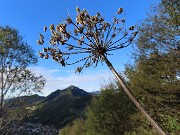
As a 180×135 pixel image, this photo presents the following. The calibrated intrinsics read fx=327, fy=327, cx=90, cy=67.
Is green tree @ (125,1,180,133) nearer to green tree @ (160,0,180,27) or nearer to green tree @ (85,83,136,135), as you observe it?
green tree @ (160,0,180,27)

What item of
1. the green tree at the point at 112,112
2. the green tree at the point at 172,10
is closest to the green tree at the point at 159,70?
the green tree at the point at 172,10

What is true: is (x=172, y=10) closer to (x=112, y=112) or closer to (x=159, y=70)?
(x=159, y=70)

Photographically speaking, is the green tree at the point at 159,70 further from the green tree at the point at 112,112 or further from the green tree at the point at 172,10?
the green tree at the point at 112,112

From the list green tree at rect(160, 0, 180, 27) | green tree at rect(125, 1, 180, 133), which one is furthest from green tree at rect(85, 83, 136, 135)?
green tree at rect(160, 0, 180, 27)

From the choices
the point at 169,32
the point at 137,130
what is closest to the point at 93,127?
the point at 137,130

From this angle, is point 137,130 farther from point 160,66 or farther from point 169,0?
point 169,0

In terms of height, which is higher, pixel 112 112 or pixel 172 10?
pixel 172 10

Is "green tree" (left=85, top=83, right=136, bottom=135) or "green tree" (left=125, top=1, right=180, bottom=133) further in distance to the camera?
"green tree" (left=85, top=83, right=136, bottom=135)

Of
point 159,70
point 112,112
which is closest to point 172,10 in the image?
point 159,70

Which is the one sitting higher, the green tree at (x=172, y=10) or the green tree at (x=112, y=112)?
the green tree at (x=172, y=10)

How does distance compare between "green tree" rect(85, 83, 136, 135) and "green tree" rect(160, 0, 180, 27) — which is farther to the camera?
"green tree" rect(85, 83, 136, 135)

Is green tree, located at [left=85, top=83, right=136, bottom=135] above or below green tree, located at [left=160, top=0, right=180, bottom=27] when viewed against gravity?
below

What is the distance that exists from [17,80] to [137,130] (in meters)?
14.0

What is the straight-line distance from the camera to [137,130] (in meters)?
34.4
